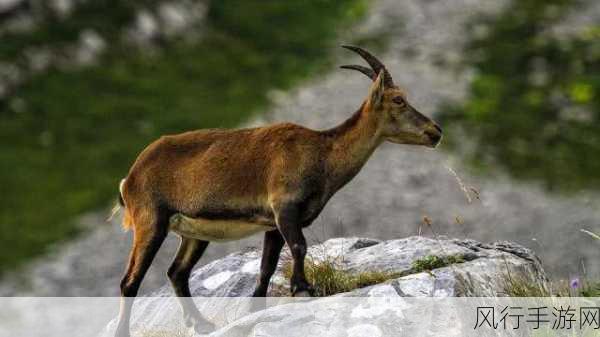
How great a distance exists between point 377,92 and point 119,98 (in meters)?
37.1

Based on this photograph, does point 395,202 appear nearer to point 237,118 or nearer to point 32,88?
point 237,118

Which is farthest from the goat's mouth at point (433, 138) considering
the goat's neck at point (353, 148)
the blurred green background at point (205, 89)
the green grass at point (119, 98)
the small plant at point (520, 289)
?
the blurred green background at point (205, 89)

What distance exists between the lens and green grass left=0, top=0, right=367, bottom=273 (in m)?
45.8

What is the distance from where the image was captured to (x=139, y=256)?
16812mm

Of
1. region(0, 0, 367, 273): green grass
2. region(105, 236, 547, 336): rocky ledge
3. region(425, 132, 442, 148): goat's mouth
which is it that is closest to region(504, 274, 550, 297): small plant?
region(105, 236, 547, 336): rocky ledge

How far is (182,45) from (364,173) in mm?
11875

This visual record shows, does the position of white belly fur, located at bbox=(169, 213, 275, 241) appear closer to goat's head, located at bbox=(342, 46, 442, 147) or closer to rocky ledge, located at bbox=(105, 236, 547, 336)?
rocky ledge, located at bbox=(105, 236, 547, 336)

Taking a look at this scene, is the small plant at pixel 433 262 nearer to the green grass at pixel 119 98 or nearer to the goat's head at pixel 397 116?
the goat's head at pixel 397 116

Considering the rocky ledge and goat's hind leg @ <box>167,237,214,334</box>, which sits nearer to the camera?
the rocky ledge

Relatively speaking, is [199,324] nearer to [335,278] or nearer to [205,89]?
[335,278]

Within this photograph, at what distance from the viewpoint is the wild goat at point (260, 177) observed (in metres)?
16.0

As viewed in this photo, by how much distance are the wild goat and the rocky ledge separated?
0.74m

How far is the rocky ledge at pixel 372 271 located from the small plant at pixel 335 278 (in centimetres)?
10

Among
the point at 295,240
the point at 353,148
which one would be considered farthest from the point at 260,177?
the point at 353,148
